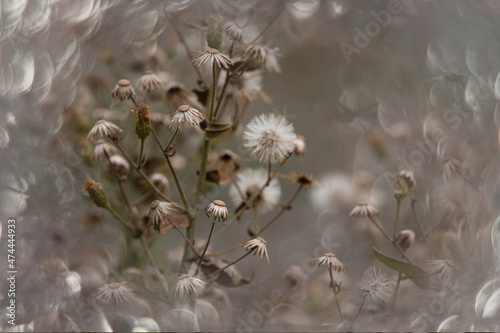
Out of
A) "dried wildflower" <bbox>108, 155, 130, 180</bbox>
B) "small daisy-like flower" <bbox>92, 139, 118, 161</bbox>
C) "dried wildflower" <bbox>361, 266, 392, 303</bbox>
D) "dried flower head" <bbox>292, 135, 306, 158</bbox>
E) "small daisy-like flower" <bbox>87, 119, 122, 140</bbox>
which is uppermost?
"small daisy-like flower" <bbox>87, 119, 122, 140</bbox>

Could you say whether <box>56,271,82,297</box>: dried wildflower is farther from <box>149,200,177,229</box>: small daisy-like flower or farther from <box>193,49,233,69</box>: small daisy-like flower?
<box>193,49,233,69</box>: small daisy-like flower

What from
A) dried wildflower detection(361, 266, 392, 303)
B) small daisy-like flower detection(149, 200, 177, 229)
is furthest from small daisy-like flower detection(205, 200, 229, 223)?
dried wildflower detection(361, 266, 392, 303)

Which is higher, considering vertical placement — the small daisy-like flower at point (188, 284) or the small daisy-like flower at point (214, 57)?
the small daisy-like flower at point (214, 57)

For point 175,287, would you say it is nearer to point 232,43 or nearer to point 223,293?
point 223,293

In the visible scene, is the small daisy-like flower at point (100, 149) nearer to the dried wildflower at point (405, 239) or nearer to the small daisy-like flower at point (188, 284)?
the small daisy-like flower at point (188, 284)

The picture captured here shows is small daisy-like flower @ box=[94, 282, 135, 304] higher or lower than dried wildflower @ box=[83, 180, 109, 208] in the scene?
lower

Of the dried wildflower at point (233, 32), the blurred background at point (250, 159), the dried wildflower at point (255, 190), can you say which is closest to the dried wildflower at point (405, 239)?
the blurred background at point (250, 159)
